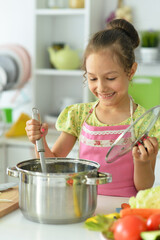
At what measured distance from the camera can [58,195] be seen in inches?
37.8

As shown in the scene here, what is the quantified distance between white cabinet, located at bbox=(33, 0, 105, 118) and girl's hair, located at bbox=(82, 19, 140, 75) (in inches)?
51.7

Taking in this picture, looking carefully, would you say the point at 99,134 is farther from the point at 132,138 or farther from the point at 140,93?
the point at 140,93

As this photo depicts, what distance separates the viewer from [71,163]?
1.17 m

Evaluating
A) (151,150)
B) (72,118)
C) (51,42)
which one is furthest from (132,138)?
(51,42)

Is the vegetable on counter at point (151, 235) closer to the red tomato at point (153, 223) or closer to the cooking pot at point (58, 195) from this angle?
the red tomato at point (153, 223)

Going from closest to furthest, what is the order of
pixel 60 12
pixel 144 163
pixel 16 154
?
pixel 144 163, pixel 16 154, pixel 60 12

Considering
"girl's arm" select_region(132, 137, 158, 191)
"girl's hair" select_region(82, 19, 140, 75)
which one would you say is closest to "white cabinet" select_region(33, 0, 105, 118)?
"girl's hair" select_region(82, 19, 140, 75)

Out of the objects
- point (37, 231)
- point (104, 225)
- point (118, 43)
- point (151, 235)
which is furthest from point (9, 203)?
point (118, 43)

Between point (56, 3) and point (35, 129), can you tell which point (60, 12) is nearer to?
point (56, 3)

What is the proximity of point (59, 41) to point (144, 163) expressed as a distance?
188cm

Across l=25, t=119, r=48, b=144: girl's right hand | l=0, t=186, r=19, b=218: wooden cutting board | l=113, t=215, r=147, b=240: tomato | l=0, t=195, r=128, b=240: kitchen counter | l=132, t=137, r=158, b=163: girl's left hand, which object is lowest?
l=0, t=186, r=19, b=218: wooden cutting board

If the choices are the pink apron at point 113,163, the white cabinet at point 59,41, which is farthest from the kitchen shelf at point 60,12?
the pink apron at point 113,163

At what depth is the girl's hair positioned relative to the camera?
1334mm

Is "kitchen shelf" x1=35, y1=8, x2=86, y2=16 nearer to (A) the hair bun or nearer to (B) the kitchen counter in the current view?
(A) the hair bun
